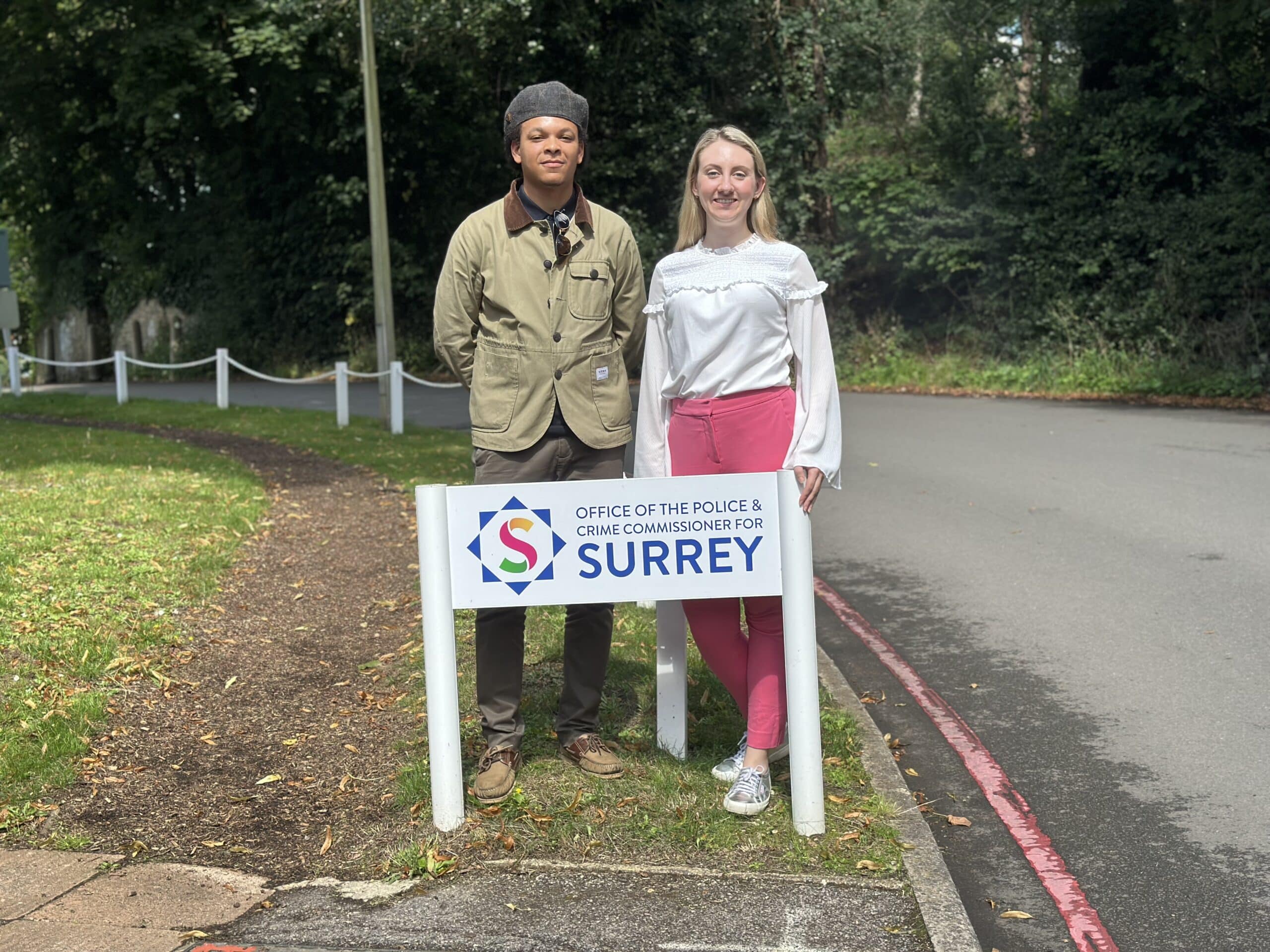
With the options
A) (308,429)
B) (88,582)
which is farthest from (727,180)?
(308,429)

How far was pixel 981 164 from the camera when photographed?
2391cm

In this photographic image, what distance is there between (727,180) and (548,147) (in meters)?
0.57

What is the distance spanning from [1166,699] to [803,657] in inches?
94.2

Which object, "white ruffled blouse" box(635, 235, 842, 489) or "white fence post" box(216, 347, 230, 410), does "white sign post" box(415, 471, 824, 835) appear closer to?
"white ruffled blouse" box(635, 235, 842, 489)

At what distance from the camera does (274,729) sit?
17.9 feet

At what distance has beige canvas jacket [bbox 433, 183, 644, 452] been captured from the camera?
4328mm

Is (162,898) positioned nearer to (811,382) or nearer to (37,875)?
(37,875)

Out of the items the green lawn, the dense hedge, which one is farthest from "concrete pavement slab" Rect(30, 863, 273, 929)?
the dense hedge

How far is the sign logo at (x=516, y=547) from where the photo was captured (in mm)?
4148

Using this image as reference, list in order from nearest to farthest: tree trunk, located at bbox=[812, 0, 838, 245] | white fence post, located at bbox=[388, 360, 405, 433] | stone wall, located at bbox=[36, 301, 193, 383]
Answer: white fence post, located at bbox=[388, 360, 405, 433] → tree trunk, located at bbox=[812, 0, 838, 245] → stone wall, located at bbox=[36, 301, 193, 383]

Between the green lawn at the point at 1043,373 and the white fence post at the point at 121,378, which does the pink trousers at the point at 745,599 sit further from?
the white fence post at the point at 121,378

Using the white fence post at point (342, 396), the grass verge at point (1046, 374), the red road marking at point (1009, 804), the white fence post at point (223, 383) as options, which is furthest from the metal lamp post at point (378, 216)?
the red road marking at point (1009, 804)

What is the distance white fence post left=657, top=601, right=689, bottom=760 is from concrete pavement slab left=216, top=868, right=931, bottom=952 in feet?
3.02

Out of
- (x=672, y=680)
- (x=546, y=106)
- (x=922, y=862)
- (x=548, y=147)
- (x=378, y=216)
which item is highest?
(x=378, y=216)
